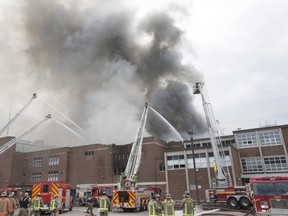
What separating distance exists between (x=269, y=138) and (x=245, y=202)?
64.9ft

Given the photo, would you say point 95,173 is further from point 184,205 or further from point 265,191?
point 184,205

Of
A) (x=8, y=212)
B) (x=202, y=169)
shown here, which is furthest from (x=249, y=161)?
(x=8, y=212)

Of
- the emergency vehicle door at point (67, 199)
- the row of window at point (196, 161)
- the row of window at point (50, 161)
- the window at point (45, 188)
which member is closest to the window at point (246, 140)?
the row of window at point (196, 161)

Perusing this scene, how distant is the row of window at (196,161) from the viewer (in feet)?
117

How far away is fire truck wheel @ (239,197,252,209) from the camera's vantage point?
69.8ft

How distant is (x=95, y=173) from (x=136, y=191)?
106ft

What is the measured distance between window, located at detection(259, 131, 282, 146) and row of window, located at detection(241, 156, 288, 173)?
2.19 meters

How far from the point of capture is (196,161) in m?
37.8

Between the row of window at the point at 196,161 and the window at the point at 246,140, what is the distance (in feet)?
17.1

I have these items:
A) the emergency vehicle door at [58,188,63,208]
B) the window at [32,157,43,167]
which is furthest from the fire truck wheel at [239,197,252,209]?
the window at [32,157,43,167]

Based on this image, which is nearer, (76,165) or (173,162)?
(173,162)

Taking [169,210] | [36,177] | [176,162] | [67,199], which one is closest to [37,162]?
[36,177]

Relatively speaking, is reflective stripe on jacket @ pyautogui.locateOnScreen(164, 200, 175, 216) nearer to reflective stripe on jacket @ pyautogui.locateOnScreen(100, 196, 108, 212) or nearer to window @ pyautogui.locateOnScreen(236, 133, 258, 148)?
reflective stripe on jacket @ pyautogui.locateOnScreen(100, 196, 108, 212)

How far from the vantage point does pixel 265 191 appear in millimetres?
15258
